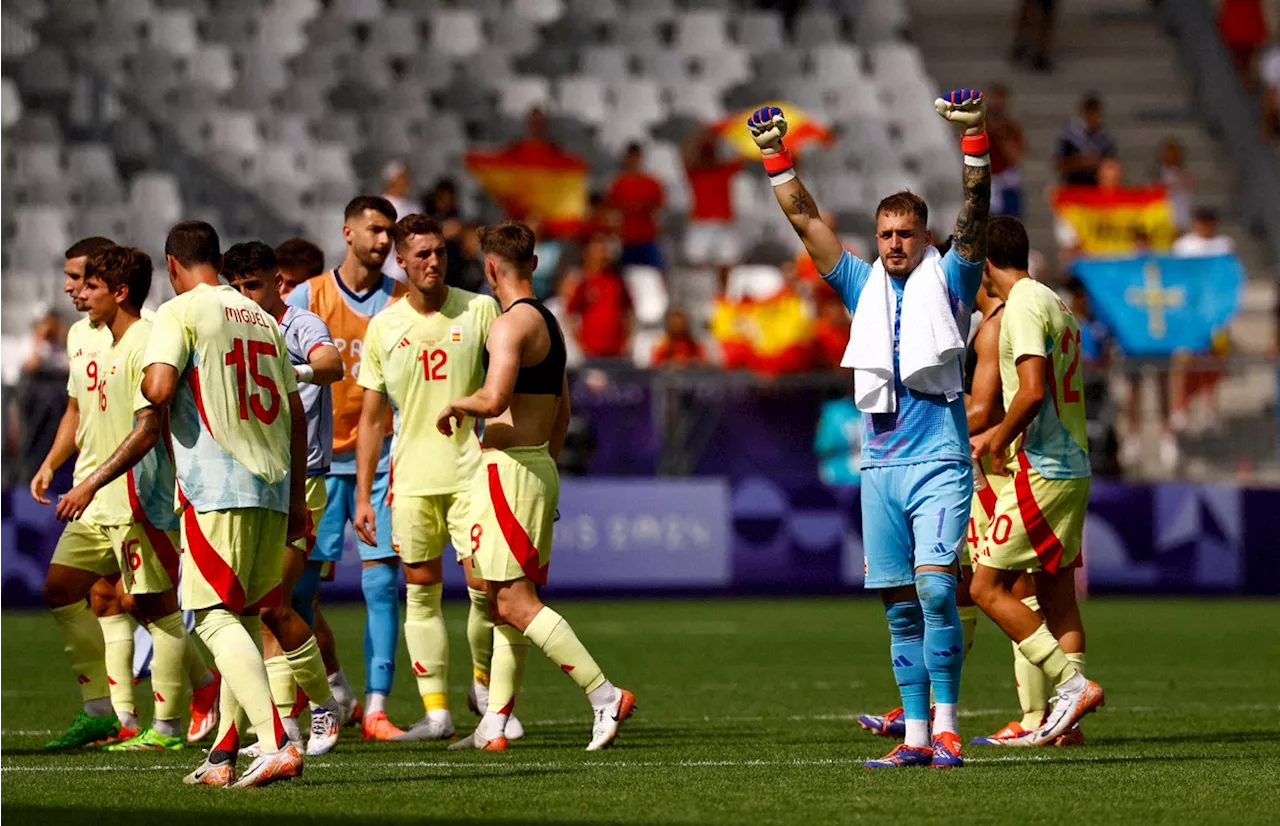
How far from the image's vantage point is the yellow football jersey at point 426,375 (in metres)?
10.7

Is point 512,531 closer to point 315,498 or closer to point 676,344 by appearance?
point 315,498

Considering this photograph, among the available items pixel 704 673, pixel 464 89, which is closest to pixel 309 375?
pixel 704 673

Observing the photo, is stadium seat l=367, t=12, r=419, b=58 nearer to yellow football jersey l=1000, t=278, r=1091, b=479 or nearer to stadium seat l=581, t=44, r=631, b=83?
stadium seat l=581, t=44, r=631, b=83

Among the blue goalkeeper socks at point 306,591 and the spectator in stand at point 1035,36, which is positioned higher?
the spectator in stand at point 1035,36

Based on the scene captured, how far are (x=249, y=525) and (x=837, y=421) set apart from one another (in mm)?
12664

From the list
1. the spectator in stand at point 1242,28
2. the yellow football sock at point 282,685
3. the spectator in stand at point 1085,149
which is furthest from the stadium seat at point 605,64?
the yellow football sock at point 282,685

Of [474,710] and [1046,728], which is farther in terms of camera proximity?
[474,710]

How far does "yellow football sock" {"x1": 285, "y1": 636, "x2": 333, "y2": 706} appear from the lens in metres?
9.75

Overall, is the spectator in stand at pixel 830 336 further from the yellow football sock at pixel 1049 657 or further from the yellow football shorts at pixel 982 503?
the yellow football sock at pixel 1049 657

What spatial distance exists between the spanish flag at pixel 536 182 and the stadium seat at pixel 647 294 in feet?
2.84

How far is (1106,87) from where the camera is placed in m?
30.4

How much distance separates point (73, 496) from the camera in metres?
8.66

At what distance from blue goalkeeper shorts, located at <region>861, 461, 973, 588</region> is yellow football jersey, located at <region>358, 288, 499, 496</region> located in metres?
2.42

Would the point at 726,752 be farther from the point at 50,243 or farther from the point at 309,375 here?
the point at 50,243
